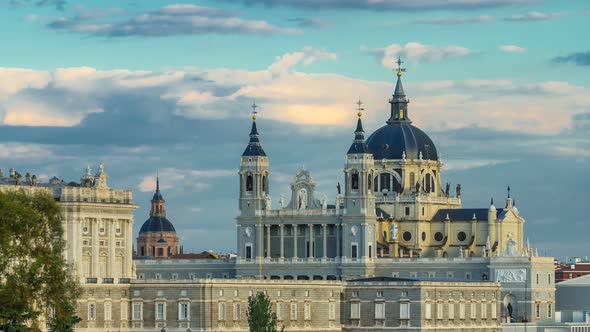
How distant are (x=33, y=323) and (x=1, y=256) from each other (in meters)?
4.36

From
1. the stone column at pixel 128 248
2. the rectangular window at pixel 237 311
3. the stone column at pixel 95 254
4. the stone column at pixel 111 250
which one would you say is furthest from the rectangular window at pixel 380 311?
the stone column at pixel 95 254

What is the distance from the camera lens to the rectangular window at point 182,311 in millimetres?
173125

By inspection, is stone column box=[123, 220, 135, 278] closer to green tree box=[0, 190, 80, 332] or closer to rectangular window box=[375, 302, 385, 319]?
rectangular window box=[375, 302, 385, 319]

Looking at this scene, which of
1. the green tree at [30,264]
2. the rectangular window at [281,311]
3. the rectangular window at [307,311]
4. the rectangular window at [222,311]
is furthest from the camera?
the rectangular window at [307,311]

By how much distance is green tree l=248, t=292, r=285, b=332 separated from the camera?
16288 centimetres

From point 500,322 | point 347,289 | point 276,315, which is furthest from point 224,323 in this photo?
point 500,322

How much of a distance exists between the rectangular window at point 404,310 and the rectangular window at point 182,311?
20.8 meters

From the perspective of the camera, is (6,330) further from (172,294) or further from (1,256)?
(172,294)

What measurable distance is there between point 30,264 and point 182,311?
132 ft

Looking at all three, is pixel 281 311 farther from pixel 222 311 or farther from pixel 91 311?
pixel 91 311

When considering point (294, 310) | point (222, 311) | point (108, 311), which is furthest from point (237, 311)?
point (108, 311)

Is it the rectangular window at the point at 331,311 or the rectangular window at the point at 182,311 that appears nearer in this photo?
the rectangular window at the point at 182,311

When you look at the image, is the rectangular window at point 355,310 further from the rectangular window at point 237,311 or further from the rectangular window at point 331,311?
the rectangular window at point 237,311

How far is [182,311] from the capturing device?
6821 inches
